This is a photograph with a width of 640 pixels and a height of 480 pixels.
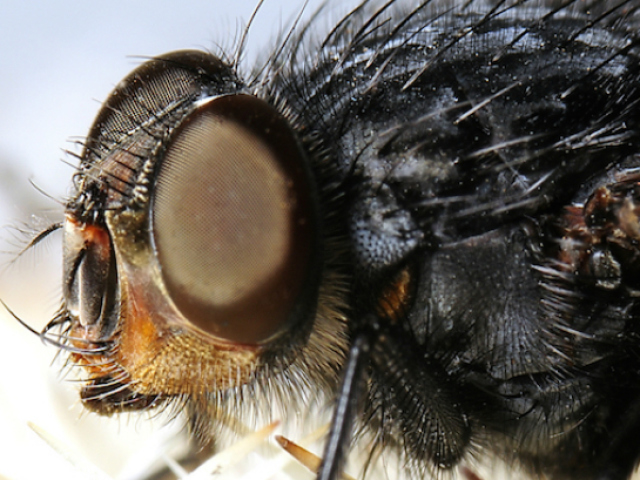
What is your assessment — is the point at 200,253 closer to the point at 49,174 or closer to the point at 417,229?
the point at 417,229

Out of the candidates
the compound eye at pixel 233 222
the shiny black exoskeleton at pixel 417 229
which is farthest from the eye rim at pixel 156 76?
the compound eye at pixel 233 222

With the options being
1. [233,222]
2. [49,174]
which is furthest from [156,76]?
[49,174]

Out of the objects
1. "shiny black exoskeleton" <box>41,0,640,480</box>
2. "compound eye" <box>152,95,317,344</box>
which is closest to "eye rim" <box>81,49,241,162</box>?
"shiny black exoskeleton" <box>41,0,640,480</box>

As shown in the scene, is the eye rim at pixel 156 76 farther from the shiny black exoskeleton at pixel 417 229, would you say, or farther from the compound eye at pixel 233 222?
the compound eye at pixel 233 222

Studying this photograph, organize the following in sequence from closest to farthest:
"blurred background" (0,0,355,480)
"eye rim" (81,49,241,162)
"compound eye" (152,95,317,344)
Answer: "compound eye" (152,95,317,344) < "eye rim" (81,49,241,162) < "blurred background" (0,0,355,480)

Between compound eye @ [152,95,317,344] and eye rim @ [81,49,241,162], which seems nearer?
compound eye @ [152,95,317,344]

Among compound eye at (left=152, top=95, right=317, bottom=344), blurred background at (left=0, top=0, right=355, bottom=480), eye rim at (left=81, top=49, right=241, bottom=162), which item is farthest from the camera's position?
blurred background at (left=0, top=0, right=355, bottom=480)

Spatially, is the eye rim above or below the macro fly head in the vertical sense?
above

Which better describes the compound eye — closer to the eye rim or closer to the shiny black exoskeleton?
the shiny black exoskeleton
